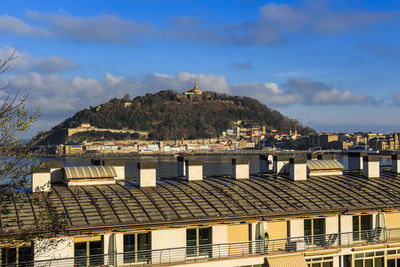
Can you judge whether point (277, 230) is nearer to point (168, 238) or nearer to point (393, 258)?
point (168, 238)

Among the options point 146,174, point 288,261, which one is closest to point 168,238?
point 146,174

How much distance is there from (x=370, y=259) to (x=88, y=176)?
15.3 m

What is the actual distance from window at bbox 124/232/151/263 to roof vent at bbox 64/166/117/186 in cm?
533

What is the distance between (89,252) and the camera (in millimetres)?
20281

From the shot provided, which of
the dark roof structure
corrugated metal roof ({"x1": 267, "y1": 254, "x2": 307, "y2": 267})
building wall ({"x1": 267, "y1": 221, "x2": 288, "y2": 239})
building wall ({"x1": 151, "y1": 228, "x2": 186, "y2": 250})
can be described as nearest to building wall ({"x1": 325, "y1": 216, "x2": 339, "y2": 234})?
the dark roof structure

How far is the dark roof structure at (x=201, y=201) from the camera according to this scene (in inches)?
→ 816

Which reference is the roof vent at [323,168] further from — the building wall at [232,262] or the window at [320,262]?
the building wall at [232,262]

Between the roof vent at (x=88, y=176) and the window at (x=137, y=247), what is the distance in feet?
17.5

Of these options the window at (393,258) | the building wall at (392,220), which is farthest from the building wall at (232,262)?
the building wall at (392,220)

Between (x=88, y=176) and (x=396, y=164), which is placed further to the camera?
(x=396, y=164)

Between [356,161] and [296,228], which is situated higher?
[356,161]

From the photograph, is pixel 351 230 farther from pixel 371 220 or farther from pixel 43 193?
pixel 43 193

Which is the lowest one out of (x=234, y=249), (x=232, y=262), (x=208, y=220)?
(x=232, y=262)

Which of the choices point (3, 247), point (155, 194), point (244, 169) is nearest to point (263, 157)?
point (244, 169)
